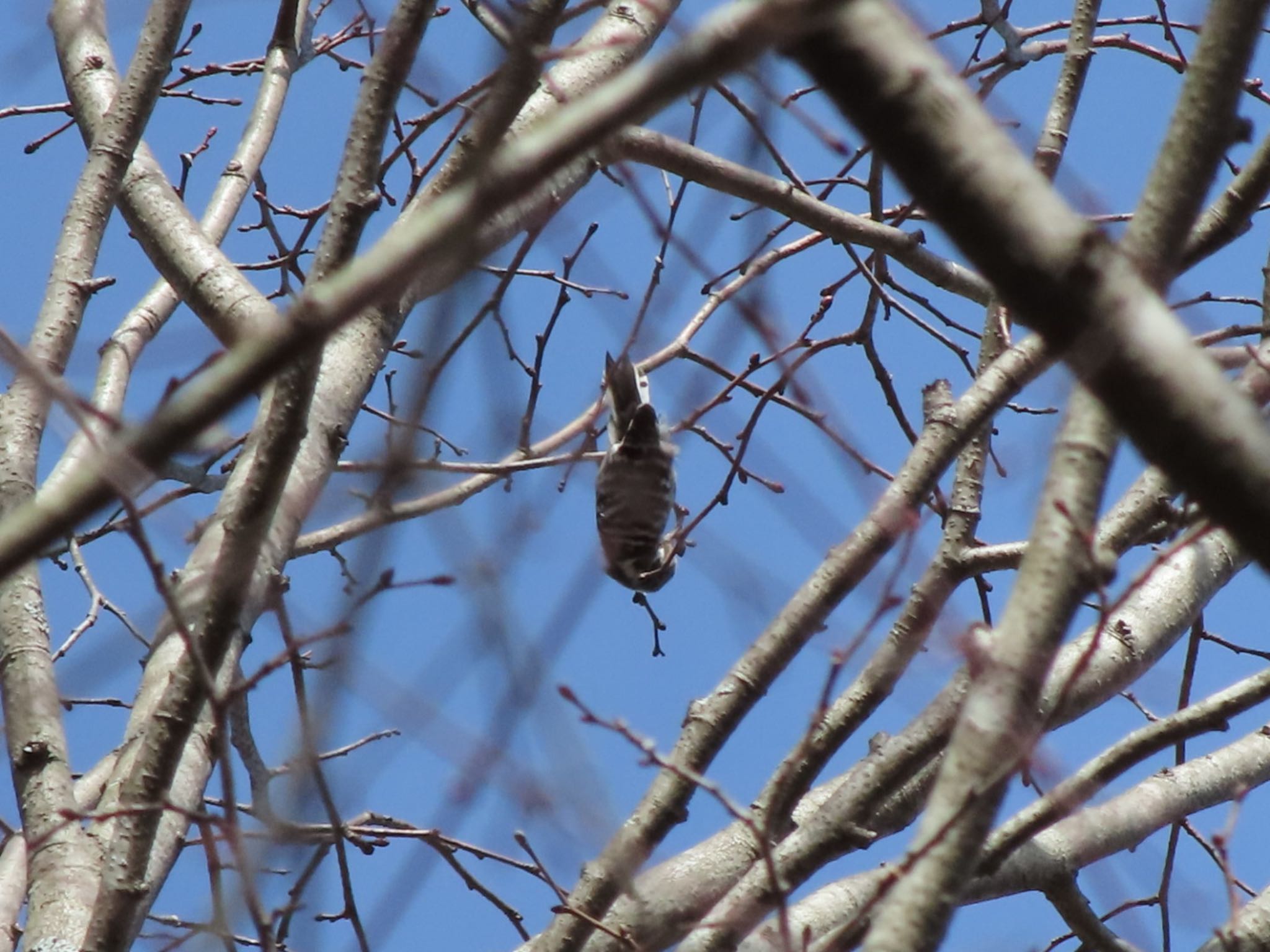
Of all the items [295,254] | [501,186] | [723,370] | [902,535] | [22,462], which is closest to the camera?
[501,186]

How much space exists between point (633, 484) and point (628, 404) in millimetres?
177

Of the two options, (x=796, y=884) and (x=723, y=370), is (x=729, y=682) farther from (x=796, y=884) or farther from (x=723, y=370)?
(x=723, y=370)

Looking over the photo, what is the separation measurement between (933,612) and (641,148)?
1.34 metres

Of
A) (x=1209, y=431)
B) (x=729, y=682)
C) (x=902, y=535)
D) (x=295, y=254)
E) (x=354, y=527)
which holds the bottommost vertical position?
(x=1209, y=431)

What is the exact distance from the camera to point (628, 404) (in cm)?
261

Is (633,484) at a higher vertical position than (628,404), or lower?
lower

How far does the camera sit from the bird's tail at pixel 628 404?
2.55 meters

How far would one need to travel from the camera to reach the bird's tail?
8.37 ft

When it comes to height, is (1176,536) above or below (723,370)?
below

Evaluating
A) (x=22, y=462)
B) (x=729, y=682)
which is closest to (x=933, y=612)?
(x=729, y=682)

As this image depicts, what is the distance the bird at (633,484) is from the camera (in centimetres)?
254

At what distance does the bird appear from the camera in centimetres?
254

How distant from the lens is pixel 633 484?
254 centimetres

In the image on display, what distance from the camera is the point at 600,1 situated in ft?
6.81
